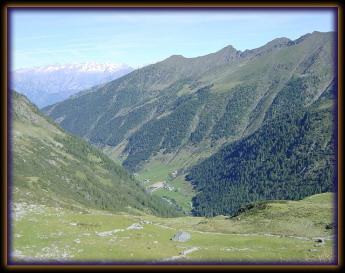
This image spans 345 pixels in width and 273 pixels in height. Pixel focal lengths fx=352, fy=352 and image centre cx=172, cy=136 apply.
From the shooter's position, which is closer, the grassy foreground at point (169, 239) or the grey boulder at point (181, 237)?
the grassy foreground at point (169, 239)

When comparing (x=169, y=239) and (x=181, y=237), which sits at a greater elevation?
(x=181, y=237)

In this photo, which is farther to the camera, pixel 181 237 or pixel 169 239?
pixel 169 239

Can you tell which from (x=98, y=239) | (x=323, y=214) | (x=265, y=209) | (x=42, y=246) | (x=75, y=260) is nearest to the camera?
(x=75, y=260)

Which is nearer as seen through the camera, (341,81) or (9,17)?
(9,17)

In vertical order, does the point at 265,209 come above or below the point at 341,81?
below

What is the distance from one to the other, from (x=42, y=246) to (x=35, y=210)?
31748 mm

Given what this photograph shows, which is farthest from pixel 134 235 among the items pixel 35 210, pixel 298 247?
pixel 298 247

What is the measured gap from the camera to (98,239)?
262ft

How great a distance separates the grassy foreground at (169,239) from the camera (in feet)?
220

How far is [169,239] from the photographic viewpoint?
87.9m

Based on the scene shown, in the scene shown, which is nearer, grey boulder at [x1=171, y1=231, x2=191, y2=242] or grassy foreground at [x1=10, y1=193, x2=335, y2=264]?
grassy foreground at [x1=10, y1=193, x2=335, y2=264]

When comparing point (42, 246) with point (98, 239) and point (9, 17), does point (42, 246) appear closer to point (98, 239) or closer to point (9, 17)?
point (98, 239)

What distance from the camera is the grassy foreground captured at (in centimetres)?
6700

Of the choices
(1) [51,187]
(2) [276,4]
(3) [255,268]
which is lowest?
(3) [255,268]
